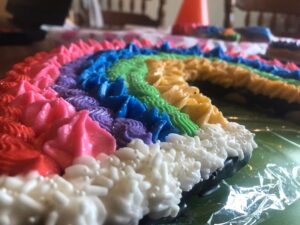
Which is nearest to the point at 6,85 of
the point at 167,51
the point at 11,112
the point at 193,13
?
the point at 11,112

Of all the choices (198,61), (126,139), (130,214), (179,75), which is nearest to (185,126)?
(126,139)

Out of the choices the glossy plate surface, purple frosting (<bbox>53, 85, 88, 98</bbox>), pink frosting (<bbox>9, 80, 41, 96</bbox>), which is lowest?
the glossy plate surface

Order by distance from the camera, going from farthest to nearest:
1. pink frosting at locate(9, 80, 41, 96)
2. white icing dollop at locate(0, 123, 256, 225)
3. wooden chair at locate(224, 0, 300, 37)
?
1. wooden chair at locate(224, 0, 300, 37)
2. pink frosting at locate(9, 80, 41, 96)
3. white icing dollop at locate(0, 123, 256, 225)

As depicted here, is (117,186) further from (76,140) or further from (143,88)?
Result: (143,88)

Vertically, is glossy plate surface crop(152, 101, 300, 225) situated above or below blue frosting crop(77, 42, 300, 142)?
below

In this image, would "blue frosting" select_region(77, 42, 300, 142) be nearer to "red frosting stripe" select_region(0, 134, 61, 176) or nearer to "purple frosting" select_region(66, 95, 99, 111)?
"purple frosting" select_region(66, 95, 99, 111)

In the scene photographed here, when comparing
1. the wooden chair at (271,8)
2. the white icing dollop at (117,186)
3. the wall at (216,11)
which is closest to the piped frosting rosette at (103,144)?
the white icing dollop at (117,186)

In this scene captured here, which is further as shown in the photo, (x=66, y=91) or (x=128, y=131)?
(x=66, y=91)

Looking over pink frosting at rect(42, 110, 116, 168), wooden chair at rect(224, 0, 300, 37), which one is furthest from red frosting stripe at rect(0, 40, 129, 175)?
wooden chair at rect(224, 0, 300, 37)
